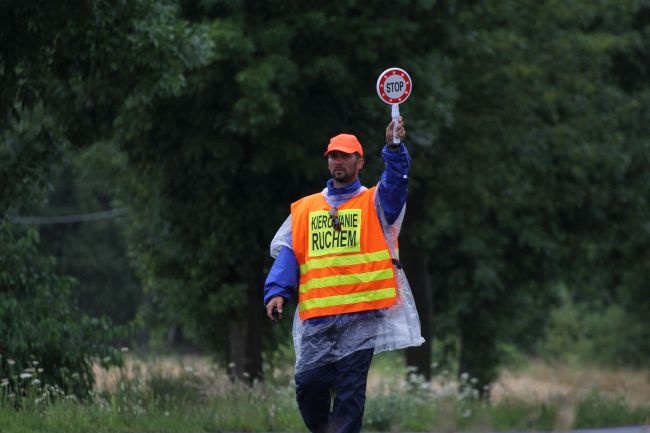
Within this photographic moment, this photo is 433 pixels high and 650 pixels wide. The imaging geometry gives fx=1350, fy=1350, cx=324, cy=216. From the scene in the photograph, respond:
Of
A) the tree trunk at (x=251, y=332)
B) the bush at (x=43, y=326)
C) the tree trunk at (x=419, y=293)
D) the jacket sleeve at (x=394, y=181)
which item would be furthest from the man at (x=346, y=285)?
the tree trunk at (x=419, y=293)

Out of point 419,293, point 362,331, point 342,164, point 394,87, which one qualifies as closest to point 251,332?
point 419,293

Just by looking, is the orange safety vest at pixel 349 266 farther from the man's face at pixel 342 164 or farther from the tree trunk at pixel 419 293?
the tree trunk at pixel 419 293

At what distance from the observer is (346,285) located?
24.4 ft

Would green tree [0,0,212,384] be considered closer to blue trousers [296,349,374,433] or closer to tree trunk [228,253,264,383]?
tree trunk [228,253,264,383]

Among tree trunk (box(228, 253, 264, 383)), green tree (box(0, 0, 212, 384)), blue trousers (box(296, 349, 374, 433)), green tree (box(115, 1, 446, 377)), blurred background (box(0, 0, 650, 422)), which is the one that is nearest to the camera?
blue trousers (box(296, 349, 374, 433))

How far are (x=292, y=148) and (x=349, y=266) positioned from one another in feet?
29.8

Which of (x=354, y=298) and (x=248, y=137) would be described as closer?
(x=354, y=298)

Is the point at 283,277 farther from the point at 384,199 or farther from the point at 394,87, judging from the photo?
the point at 394,87

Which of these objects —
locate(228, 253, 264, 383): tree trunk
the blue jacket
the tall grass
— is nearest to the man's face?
the blue jacket

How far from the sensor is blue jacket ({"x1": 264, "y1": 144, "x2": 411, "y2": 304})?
7367mm

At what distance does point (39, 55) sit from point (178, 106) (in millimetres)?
5059

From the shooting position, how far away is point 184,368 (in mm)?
13789

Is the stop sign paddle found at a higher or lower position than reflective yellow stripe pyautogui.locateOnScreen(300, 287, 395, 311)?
higher

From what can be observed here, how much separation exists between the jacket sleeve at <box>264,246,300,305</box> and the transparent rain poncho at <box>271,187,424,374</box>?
0.22m
